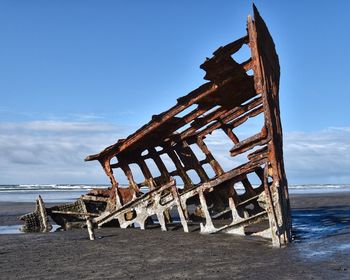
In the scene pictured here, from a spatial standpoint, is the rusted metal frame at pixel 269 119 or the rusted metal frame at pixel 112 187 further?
the rusted metal frame at pixel 112 187

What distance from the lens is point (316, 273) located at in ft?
21.1

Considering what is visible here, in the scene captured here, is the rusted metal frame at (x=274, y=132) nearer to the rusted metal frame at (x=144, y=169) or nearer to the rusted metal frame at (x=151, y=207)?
the rusted metal frame at (x=151, y=207)

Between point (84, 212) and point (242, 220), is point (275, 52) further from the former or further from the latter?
point (84, 212)

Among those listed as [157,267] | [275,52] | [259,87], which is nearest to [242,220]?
[259,87]

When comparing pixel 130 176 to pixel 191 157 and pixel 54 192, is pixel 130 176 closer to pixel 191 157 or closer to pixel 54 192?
pixel 191 157

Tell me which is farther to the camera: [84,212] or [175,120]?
[84,212]

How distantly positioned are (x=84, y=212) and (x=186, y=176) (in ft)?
10.8

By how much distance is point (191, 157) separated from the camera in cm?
1334

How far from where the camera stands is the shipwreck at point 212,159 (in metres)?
9.56

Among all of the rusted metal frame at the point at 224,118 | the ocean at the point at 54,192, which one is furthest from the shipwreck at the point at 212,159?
the ocean at the point at 54,192

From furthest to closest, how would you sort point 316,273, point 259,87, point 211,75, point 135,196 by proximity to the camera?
point 135,196 → point 211,75 → point 259,87 → point 316,273

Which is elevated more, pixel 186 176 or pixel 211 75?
pixel 211 75

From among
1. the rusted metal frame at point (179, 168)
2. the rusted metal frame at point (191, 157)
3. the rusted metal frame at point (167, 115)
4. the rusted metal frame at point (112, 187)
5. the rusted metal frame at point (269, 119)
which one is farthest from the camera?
the rusted metal frame at point (179, 168)

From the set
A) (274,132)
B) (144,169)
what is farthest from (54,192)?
(274,132)
